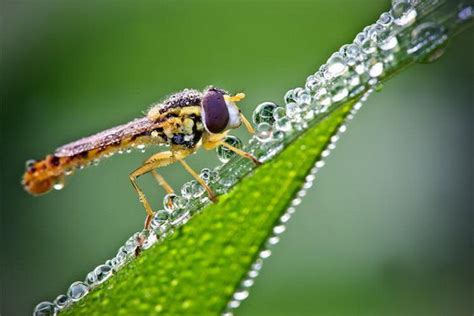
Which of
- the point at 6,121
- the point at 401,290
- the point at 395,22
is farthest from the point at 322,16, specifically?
the point at 395,22

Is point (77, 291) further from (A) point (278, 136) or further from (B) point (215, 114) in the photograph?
(B) point (215, 114)

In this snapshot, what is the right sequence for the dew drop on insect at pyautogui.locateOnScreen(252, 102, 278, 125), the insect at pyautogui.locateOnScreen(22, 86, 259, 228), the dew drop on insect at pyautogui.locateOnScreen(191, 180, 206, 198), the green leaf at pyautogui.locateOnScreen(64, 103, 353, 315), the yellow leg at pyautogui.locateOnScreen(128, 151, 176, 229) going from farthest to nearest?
the yellow leg at pyautogui.locateOnScreen(128, 151, 176, 229)
the insect at pyautogui.locateOnScreen(22, 86, 259, 228)
the dew drop on insect at pyautogui.locateOnScreen(252, 102, 278, 125)
the dew drop on insect at pyautogui.locateOnScreen(191, 180, 206, 198)
the green leaf at pyautogui.locateOnScreen(64, 103, 353, 315)

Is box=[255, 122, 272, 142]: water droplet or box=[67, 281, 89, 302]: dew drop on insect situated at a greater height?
box=[255, 122, 272, 142]: water droplet

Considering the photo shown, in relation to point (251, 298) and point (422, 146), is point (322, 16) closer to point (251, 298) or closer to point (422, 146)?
point (422, 146)

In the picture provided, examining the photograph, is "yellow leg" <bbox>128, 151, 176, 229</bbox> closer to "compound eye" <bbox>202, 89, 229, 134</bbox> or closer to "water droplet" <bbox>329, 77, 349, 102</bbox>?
"compound eye" <bbox>202, 89, 229, 134</bbox>

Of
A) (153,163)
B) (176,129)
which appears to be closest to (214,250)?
(176,129)

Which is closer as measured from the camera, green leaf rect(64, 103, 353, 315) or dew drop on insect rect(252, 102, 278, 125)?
green leaf rect(64, 103, 353, 315)

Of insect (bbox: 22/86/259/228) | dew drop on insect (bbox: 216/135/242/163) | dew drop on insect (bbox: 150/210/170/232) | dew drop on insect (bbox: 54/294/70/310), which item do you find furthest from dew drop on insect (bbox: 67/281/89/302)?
insect (bbox: 22/86/259/228)
